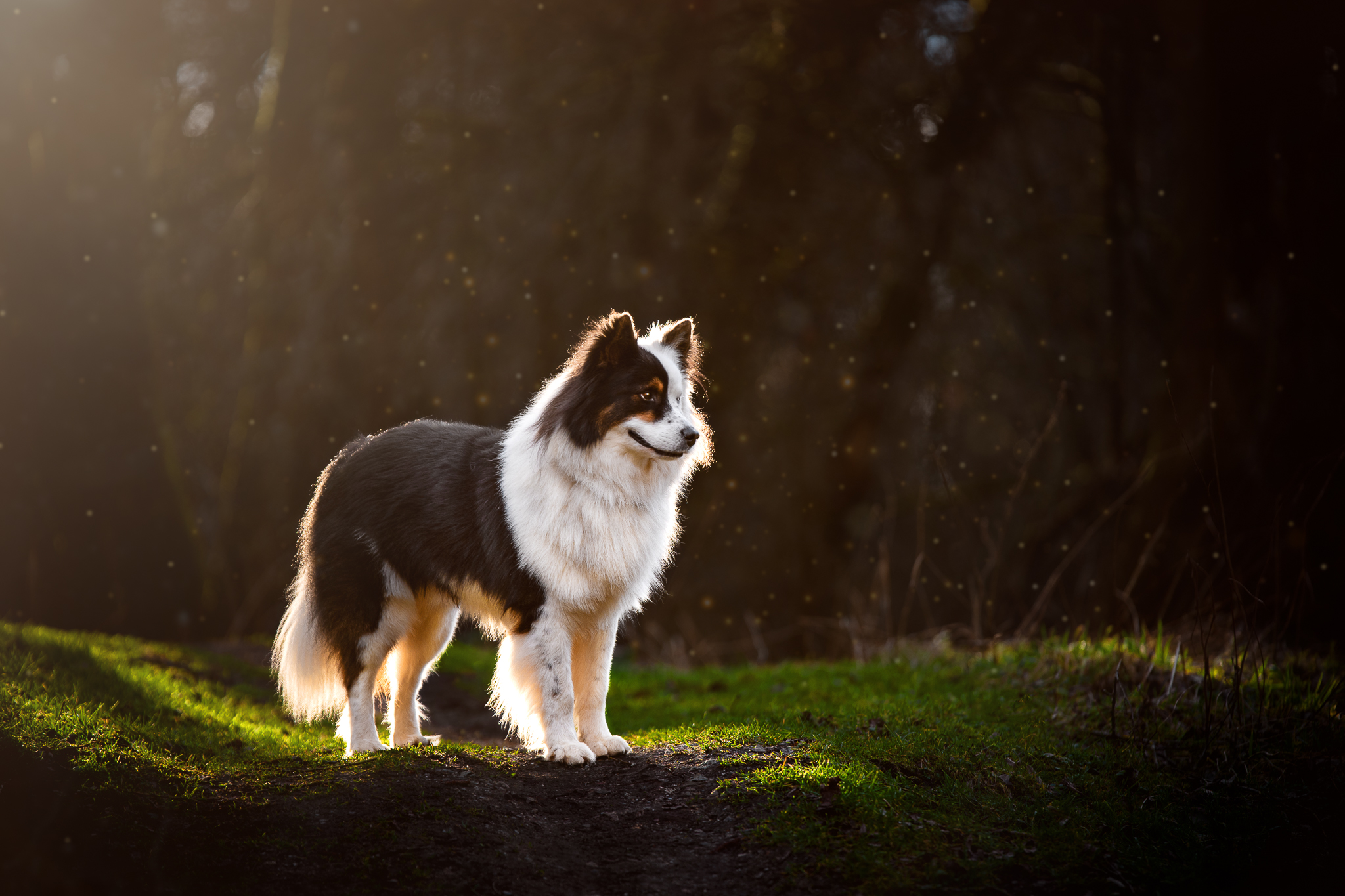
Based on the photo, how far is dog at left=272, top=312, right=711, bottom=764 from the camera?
460 cm

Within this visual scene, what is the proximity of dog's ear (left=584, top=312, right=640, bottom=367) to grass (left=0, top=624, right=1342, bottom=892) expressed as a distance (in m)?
2.05

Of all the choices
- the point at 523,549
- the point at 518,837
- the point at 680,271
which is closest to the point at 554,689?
the point at 523,549

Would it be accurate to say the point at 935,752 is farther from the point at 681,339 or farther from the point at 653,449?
the point at 681,339

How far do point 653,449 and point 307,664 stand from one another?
227cm

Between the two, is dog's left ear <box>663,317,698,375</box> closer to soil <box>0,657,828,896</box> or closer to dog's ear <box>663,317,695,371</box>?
dog's ear <box>663,317,695,371</box>

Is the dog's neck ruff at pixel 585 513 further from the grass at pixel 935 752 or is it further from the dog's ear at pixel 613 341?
the grass at pixel 935 752

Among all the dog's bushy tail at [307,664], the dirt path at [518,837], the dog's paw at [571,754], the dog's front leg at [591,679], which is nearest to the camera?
the dirt path at [518,837]

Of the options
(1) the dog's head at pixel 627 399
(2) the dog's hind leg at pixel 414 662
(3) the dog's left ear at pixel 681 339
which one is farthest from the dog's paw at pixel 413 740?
(3) the dog's left ear at pixel 681 339

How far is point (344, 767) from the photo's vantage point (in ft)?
13.7

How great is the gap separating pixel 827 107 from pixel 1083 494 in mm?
4909

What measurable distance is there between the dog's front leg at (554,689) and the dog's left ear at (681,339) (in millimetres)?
1558

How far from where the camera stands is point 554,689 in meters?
4.53

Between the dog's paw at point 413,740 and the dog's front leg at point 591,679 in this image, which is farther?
the dog's paw at point 413,740

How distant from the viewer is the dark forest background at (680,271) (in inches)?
346
